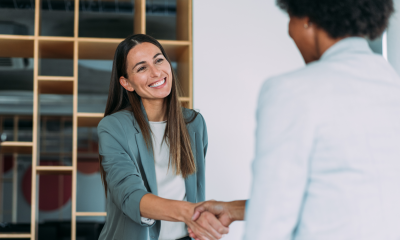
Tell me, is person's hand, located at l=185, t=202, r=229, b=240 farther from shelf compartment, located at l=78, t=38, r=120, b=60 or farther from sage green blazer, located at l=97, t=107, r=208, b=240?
shelf compartment, located at l=78, t=38, r=120, b=60

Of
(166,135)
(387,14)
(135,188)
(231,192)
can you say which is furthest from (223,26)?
(387,14)

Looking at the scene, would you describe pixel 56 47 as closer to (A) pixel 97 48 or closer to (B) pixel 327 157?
(A) pixel 97 48

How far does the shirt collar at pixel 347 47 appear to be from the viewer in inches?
31.0

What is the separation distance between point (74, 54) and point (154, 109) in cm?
140

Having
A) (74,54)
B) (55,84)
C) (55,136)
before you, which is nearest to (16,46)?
(55,84)

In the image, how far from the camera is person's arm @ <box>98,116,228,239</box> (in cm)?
130

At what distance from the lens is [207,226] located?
4.25ft

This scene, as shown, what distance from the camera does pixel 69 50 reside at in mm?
3068

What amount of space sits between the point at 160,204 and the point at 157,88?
564mm

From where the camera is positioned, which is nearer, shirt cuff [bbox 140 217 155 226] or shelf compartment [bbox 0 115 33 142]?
shirt cuff [bbox 140 217 155 226]

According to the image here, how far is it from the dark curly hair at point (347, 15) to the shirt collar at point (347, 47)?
0.02 meters

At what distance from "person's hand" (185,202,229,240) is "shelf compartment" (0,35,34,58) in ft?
7.25

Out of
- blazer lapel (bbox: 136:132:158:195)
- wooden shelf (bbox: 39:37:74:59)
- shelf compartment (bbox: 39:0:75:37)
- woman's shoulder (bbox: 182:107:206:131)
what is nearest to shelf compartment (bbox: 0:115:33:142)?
shelf compartment (bbox: 39:0:75:37)

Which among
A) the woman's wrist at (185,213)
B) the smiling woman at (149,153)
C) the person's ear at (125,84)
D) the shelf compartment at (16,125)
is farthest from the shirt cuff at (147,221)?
the shelf compartment at (16,125)
